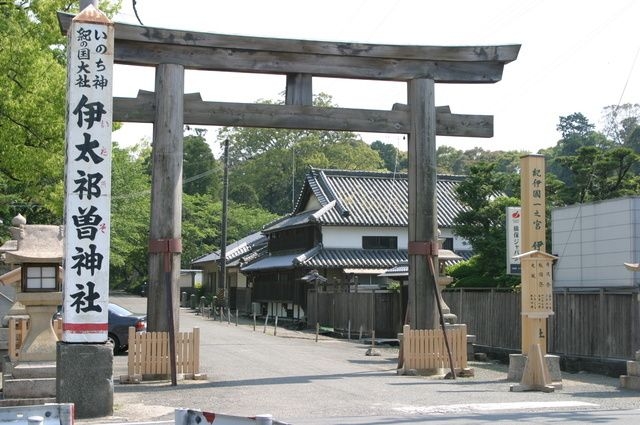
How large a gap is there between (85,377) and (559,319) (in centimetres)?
1284

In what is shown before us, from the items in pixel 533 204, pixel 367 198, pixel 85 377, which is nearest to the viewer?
pixel 85 377

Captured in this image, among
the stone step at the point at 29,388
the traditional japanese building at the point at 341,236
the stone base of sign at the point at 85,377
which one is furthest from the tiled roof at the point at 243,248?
the stone base of sign at the point at 85,377

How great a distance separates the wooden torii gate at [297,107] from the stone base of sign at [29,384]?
11.0 feet

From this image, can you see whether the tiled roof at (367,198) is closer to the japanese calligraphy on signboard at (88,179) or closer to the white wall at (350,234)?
the white wall at (350,234)

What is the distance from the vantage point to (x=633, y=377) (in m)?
15.3

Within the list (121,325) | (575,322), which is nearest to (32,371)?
(121,325)

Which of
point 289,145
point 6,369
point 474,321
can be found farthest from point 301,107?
point 289,145

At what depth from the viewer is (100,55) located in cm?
1184

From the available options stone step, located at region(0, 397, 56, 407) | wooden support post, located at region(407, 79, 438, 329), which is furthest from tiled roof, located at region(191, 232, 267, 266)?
stone step, located at region(0, 397, 56, 407)

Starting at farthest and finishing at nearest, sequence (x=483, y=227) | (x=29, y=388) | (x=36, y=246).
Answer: (x=483, y=227) → (x=36, y=246) → (x=29, y=388)

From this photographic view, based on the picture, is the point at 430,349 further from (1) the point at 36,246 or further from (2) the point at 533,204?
(1) the point at 36,246

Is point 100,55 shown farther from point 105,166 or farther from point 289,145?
point 289,145

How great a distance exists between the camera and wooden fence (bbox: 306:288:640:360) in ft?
59.3

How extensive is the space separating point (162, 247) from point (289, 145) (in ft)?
201
